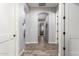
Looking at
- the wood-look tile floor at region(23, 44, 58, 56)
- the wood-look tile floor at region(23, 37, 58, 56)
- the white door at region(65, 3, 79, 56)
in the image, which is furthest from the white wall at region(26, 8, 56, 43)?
the white door at region(65, 3, 79, 56)

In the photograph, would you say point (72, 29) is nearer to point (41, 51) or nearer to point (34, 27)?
point (41, 51)

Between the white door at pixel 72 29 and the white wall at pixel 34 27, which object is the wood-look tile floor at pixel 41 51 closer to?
the white door at pixel 72 29

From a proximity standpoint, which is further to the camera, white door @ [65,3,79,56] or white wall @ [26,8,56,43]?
white wall @ [26,8,56,43]

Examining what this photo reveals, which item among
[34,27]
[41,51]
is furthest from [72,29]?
[34,27]

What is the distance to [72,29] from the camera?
2500 mm

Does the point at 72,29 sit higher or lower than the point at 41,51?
higher

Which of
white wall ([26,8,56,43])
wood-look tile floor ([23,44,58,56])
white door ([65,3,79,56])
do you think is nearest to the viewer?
white door ([65,3,79,56])

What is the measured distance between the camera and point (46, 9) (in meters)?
4.28

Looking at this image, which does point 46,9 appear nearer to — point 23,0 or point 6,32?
point 6,32

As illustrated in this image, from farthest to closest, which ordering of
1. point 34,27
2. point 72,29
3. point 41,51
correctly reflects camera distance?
point 34,27
point 41,51
point 72,29

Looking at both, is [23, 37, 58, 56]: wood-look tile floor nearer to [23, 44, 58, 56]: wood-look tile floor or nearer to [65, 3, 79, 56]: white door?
[23, 44, 58, 56]: wood-look tile floor

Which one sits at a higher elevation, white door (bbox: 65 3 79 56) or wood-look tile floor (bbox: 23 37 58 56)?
white door (bbox: 65 3 79 56)

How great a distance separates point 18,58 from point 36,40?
4.35 m

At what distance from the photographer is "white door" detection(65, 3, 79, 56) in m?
2.45
